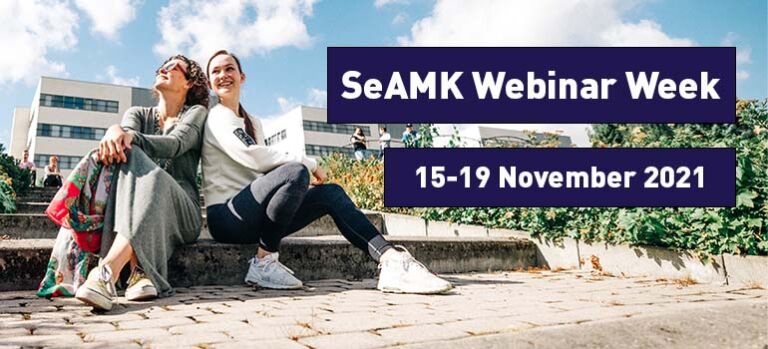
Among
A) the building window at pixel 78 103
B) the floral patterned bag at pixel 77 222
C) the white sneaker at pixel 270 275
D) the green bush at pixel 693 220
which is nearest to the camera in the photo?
the floral patterned bag at pixel 77 222

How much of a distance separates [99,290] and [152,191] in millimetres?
609

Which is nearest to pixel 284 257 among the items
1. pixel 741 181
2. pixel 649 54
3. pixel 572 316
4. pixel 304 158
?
pixel 304 158

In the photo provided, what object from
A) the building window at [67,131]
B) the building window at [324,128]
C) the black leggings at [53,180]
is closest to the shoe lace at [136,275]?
the black leggings at [53,180]

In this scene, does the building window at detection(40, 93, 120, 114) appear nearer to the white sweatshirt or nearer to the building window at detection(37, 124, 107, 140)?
the building window at detection(37, 124, 107, 140)

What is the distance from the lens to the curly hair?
3.36 metres

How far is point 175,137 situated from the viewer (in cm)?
310

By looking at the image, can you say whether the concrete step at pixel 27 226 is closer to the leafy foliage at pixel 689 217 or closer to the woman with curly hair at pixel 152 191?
the woman with curly hair at pixel 152 191

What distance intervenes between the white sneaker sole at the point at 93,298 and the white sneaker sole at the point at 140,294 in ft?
0.89

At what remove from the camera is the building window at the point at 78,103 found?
55156 millimetres

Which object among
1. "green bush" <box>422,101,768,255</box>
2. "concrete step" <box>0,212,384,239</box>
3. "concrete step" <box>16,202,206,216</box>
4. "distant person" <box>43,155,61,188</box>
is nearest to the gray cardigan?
"concrete step" <box>0,212,384,239</box>

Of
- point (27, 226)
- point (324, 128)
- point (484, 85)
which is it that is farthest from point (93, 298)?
point (324, 128)

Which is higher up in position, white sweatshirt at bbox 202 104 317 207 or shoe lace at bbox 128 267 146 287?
white sweatshirt at bbox 202 104 317 207

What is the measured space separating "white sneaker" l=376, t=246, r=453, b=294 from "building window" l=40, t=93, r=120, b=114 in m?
62.1

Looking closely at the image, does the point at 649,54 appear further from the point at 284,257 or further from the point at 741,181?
the point at 284,257
